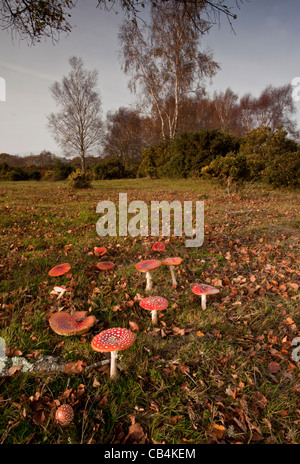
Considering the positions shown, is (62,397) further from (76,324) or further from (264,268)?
(264,268)

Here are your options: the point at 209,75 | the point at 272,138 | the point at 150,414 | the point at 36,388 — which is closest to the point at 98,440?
the point at 150,414

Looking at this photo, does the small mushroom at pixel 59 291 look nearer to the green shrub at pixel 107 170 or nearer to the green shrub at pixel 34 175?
the green shrub at pixel 107 170

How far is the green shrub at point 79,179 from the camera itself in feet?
39.0

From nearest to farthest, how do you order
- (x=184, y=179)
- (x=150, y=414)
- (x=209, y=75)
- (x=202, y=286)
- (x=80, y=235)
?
(x=150, y=414) < (x=202, y=286) < (x=80, y=235) < (x=184, y=179) < (x=209, y=75)

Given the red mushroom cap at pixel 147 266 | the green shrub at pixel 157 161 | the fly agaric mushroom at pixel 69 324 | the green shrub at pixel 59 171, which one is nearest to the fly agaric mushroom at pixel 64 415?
the fly agaric mushroom at pixel 69 324

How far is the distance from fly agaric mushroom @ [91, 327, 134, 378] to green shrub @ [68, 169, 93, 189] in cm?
1114

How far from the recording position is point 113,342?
74.9 inches

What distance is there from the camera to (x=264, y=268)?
4.18 m

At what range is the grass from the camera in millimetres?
1716

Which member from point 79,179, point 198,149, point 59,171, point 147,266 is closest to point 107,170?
point 59,171

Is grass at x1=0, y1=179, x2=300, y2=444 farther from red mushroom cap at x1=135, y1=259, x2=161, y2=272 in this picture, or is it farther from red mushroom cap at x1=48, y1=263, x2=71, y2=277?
red mushroom cap at x1=135, y1=259, x2=161, y2=272

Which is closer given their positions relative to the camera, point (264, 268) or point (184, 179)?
point (264, 268)

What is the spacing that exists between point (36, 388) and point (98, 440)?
2.25ft

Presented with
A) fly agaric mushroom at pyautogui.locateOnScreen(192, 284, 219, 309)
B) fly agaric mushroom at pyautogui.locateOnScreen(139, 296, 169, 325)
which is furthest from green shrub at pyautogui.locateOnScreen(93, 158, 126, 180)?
fly agaric mushroom at pyautogui.locateOnScreen(139, 296, 169, 325)
